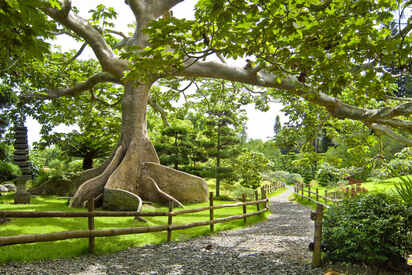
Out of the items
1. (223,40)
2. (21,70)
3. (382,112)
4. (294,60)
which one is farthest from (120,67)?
(382,112)

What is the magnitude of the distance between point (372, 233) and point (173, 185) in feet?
27.1

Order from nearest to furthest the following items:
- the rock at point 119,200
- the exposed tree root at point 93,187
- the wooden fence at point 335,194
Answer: the rock at point 119,200, the exposed tree root at point 93,187, the wooden fence at point 335,194

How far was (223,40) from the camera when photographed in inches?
186

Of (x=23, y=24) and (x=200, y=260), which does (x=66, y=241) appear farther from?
(x=23, y=24)

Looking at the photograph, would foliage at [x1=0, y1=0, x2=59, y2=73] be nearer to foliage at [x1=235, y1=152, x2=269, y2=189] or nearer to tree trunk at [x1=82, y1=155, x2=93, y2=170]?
tree trunk at [x1=82, y1=155, x2=93, y2=170]

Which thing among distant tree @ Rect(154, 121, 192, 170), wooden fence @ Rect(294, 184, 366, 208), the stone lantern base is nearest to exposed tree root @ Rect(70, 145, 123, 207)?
the stone lantern base

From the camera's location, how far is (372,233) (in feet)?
14.2

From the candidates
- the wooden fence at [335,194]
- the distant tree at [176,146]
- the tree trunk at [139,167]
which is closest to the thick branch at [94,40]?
the tree trunk at [139,167]

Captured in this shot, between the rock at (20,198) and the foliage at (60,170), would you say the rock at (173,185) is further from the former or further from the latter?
the rock at (20,198)

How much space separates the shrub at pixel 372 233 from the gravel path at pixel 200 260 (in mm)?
586

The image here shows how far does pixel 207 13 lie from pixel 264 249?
16.6ft

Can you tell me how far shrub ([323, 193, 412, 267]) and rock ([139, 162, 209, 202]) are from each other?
23.6 ft

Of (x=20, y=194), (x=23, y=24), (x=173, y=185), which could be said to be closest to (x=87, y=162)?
(x=20, y=194)

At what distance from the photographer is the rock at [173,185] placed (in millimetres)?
10891
